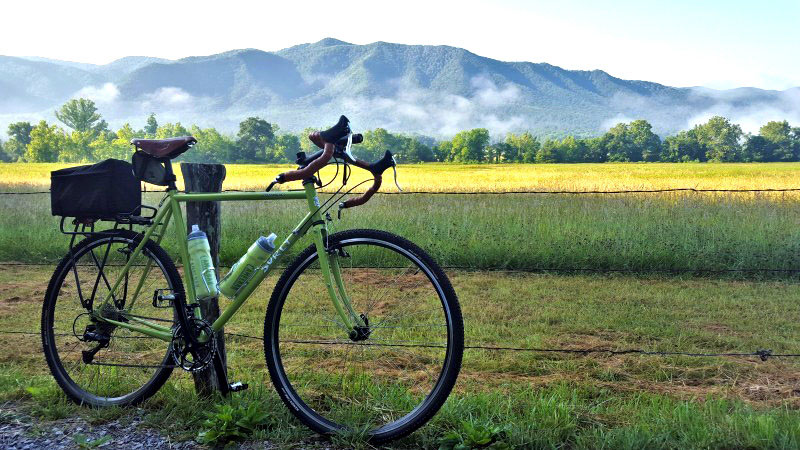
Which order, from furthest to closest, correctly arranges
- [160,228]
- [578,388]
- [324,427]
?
[578,388] < [160,228] < [324,427]

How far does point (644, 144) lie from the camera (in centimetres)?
7612

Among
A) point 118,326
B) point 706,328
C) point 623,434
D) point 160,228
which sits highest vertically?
point 160,228

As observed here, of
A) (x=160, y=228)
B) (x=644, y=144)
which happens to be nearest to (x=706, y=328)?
(x=160, y=228)

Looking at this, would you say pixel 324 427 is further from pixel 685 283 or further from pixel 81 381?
pixel 685 283

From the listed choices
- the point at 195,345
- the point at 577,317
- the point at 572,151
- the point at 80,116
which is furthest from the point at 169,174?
the point at 80,116

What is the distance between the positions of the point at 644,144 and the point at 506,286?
7450 centimetres

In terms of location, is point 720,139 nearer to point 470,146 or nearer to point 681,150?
point 681,150

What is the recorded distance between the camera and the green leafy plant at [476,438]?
283 cm

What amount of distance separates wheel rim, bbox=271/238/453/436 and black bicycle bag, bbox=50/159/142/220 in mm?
1058

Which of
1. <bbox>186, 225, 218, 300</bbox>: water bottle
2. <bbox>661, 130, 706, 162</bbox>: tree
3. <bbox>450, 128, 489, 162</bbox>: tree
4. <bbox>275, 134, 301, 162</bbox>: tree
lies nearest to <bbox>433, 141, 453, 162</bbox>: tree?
<bbox>450, 128, 489, 162</bbox>: tree

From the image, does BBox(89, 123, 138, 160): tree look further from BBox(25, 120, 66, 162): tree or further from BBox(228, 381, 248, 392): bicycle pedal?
BBox(228, 381, 248, 392): bicycle pedal

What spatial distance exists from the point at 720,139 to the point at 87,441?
275 feet

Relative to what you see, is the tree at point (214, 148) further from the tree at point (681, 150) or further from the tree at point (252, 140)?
the tree at point (681, 150)

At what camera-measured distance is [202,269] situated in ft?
10.7
